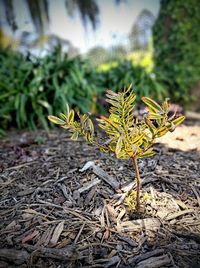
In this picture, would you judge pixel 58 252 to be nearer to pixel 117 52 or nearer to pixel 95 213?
pixel 95 213

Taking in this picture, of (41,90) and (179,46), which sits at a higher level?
(179,46)

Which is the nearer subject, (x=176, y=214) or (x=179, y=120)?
(x=179, y=120)

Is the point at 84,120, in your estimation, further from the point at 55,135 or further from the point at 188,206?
the point at 55,135

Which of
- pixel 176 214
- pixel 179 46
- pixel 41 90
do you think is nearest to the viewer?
pixel 176 214

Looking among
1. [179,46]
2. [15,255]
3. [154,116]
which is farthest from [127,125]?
[179,46]

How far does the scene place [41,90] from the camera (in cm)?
320

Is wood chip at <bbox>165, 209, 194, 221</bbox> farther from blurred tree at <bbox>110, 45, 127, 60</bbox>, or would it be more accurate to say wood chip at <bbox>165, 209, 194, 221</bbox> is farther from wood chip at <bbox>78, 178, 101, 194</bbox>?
blurred tree at <bbox>110, 45, 127, 60</bbox>

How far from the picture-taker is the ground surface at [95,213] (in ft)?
3.70

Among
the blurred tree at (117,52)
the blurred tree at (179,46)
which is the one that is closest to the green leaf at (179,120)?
the blurred tree at (179,46)

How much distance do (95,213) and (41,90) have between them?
2.16 meters

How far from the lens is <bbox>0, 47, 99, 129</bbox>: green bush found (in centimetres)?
309

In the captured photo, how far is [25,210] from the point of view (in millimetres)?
1359

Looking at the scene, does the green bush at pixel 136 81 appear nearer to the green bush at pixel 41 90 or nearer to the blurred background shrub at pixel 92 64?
the blurred background shrub at pixel 92 64

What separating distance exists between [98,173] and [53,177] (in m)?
0.28
